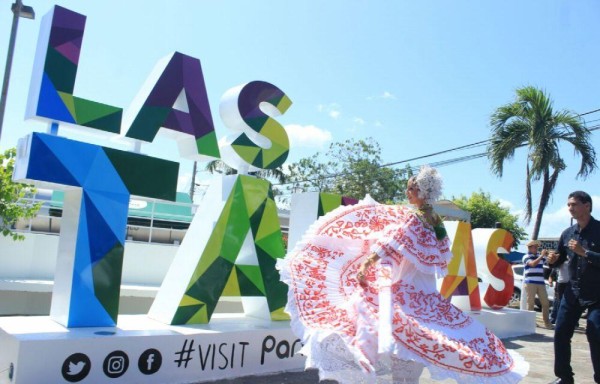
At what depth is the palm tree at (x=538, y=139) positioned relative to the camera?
44.1ft

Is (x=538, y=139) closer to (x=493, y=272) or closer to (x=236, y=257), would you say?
(x=493, y=272)

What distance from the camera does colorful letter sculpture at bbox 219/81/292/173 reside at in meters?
6.16

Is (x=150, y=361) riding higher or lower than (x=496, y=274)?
lower

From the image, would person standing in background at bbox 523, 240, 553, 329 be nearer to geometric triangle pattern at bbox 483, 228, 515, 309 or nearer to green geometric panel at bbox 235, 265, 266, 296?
geometric triangle pattern at bbox 483, 228, 515, 309

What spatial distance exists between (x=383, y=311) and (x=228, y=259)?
2.91 meters

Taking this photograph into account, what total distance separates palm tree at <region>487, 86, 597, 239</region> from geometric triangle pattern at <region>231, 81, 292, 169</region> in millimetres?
9295

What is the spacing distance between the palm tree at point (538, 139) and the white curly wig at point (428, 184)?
10.9 meters

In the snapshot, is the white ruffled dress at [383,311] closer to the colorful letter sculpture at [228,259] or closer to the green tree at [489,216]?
the colorful letter sculpture at [228,259]

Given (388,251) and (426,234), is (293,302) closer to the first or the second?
(388,251)

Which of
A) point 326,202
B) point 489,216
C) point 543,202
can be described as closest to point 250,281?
point 326,202

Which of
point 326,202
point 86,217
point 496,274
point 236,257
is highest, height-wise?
point 326,202

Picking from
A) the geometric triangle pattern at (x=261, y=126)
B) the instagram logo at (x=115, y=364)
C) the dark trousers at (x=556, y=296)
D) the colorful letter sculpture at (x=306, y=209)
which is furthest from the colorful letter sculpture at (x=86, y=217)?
the dark trousers at (x=556, y=296)

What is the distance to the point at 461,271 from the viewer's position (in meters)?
9.06

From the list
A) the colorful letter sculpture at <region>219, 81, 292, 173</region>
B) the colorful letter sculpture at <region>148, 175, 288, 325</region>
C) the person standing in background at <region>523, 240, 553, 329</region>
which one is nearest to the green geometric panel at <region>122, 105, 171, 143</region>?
the colorful letter sculpture at <region>219, 81, 292, 173</region>
